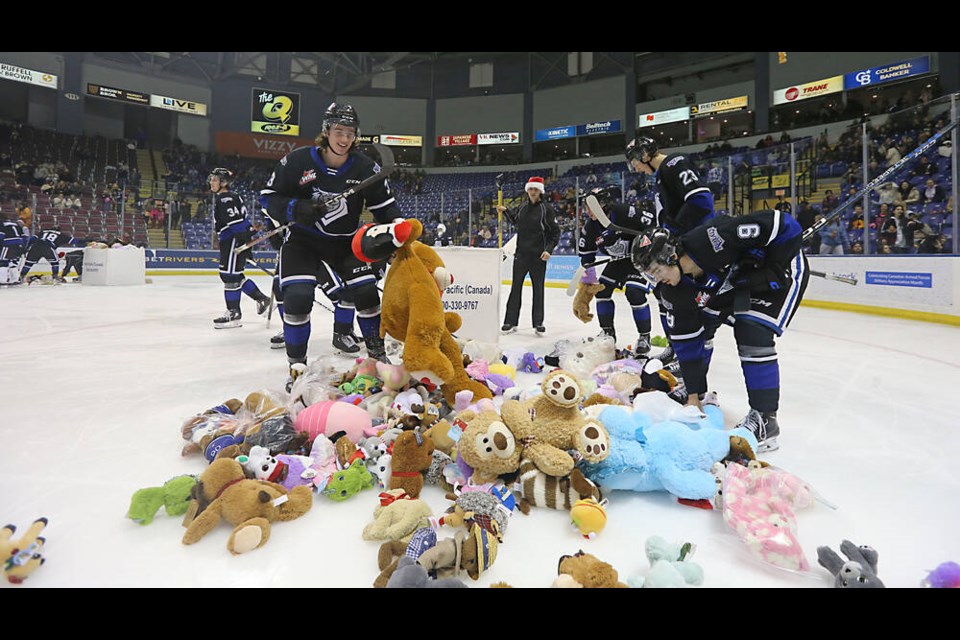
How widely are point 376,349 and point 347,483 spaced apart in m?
1.46

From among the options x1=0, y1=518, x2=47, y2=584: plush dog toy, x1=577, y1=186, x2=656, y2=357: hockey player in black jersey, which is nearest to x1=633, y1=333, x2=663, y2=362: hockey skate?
x1=577, y1=186, x2=656, y2=357: hockey player in black jersey

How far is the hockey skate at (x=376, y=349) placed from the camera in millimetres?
2881

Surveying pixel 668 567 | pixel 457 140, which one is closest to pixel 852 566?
pixel 668 567

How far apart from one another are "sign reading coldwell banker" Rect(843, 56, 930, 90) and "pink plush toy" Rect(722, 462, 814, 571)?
19489 millimetres

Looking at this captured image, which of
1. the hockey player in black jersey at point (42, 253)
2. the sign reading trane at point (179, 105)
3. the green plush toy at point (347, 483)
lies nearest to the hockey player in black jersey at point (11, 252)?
the hockey player in black jersey at point (42, 253)

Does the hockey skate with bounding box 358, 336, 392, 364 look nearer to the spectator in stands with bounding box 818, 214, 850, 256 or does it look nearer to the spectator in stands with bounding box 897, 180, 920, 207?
the spectator in stands with bounding box 897, 180, 920, 207

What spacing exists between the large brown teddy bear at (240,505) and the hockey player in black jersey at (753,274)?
4.95ft

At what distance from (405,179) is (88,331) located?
2042 cm

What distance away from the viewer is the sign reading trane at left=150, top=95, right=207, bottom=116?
70.9 ft

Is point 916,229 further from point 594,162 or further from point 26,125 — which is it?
point 26,125

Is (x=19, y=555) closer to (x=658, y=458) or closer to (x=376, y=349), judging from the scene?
(x=658, y=458)

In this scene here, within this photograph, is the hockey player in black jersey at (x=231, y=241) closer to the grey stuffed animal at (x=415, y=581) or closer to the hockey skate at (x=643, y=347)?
the hockey skate at (x=643, y=347)

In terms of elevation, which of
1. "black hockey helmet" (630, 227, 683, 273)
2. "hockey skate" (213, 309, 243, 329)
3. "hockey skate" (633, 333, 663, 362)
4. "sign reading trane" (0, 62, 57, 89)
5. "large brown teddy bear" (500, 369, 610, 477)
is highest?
"sign reading trane" (0, 62, 57, 89)
